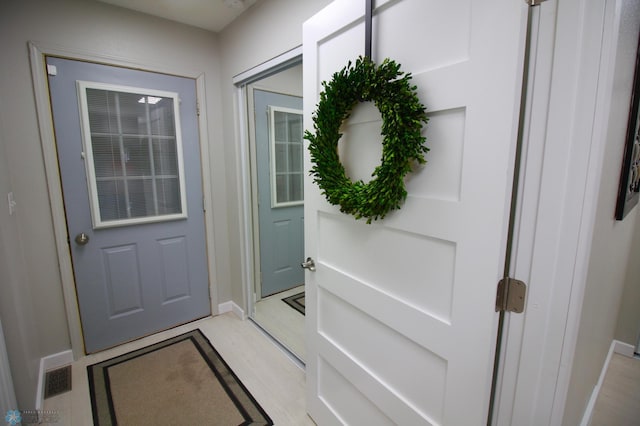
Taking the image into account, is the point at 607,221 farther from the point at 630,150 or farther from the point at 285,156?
the point at 285,156

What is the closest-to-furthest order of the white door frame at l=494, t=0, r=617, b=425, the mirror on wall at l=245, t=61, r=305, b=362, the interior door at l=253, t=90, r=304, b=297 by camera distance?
1. the white door frame at l=494, t=0, r=617, b=425
2. the mirror on wall at l=245, t=61, r=305, b=362
3. the interior door at l=253, t=90, r=304, b=297

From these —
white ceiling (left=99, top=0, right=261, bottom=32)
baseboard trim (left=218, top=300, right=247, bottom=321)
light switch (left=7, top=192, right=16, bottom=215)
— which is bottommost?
baseboard trim (left=218, top=300, right=247, bottom=321)

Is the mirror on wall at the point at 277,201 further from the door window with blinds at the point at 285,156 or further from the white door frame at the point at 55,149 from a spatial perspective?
the white door frame at the point at 55,149

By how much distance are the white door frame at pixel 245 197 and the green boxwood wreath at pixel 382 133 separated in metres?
1.25

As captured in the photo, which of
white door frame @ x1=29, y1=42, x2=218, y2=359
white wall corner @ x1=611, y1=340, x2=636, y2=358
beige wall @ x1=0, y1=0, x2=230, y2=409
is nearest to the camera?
beige wall @ x1=0, y1=0, x2=230, y2=409

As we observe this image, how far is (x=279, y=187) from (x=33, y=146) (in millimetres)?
1808

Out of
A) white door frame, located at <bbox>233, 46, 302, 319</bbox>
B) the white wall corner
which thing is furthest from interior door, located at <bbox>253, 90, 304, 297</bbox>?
the white wall corner

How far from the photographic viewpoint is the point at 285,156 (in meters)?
2.96

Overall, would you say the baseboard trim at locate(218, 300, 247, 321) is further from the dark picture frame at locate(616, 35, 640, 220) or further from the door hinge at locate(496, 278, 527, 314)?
the dark picture frame at locate(616, 35, 640, 220)

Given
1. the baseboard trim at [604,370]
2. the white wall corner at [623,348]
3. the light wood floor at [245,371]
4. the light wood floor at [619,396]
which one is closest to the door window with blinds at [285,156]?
the light wood floor at [245,371]

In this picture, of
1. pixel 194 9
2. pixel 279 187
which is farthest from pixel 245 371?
pixel 194 9

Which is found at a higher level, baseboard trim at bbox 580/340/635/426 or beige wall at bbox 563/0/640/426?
beige wall at bbox 563/0/640/426

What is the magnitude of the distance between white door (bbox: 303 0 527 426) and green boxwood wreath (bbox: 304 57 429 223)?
0.18 feet

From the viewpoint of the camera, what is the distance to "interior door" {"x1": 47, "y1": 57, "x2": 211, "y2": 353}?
199 cm
